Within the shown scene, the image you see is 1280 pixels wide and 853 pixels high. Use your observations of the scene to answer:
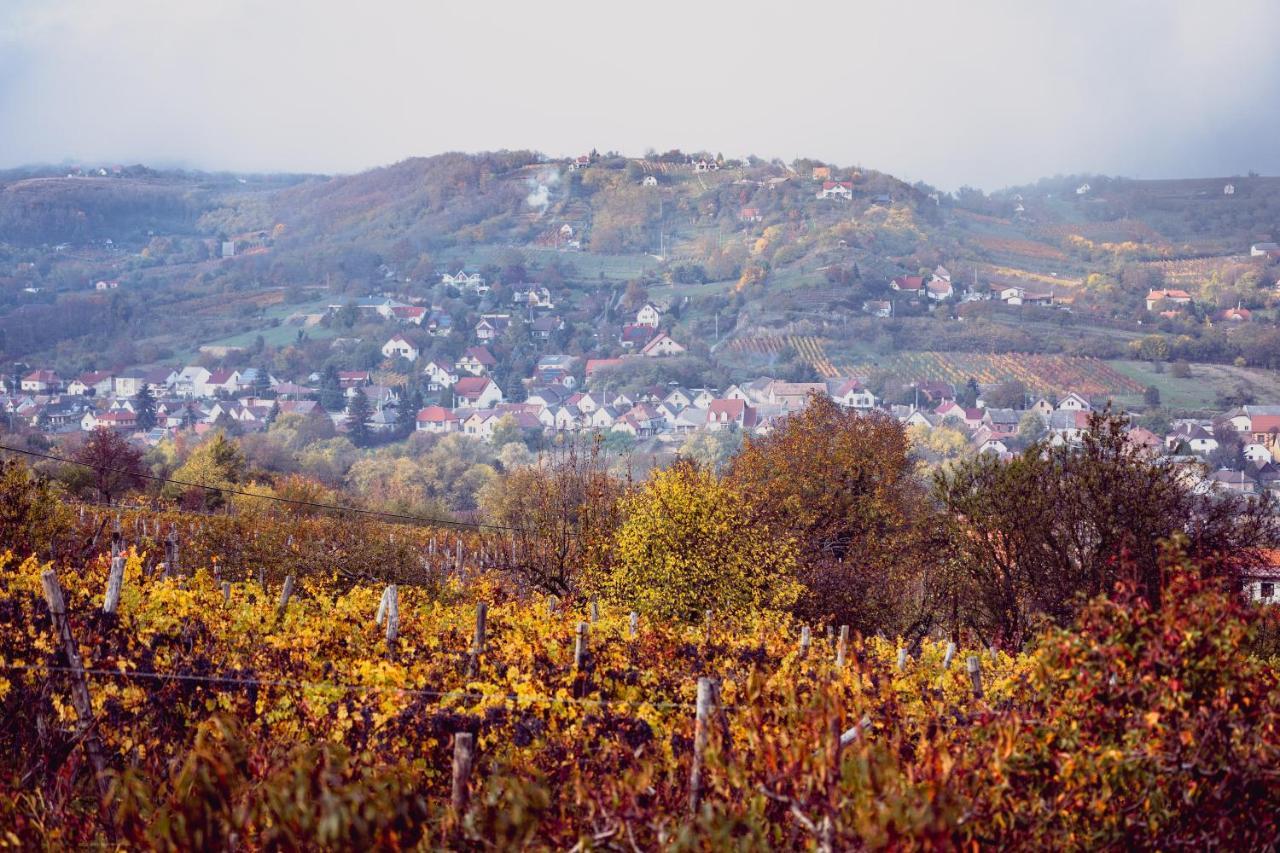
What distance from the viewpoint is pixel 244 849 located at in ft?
21.5

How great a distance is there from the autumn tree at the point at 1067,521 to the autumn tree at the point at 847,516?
2.40 meters

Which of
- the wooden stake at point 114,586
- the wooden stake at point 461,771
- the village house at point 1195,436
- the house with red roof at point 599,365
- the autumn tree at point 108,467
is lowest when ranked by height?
the village house at point 1195,436

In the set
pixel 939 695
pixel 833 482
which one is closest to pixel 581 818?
pixel 939 695

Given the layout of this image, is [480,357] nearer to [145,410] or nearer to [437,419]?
[437,419]

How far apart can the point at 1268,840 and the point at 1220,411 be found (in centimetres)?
15015

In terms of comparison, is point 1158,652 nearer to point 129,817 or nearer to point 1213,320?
point 129,817

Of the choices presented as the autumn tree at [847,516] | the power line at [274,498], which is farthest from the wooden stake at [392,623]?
the power line at [274,498]

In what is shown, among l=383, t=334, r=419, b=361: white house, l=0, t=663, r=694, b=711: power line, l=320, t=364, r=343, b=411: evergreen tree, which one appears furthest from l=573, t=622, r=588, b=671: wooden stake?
l=383, t=334, r=419, b=361: white house

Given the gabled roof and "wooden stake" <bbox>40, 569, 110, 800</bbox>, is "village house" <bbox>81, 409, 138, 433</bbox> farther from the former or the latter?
"wooden stake" <bbox>40, 569, 110, 800</bbox>

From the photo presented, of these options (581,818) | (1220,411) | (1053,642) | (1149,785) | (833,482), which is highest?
(1053,642)

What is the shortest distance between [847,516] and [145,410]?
141203 millimetres

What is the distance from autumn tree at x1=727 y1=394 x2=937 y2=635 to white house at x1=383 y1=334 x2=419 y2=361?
164528mm

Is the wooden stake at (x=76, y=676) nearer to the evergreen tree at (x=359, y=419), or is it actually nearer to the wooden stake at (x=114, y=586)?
the wooden stake at (x=114, y=586)

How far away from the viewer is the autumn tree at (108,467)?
4616 centimetres
